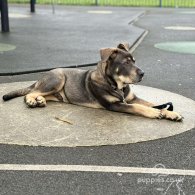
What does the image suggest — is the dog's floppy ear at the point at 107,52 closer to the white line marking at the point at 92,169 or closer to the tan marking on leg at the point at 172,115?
the tan marking on leg at the point at 172,115

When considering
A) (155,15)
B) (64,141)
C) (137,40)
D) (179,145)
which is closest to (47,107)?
(64,141)

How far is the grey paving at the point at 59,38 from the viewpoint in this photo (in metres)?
10.0

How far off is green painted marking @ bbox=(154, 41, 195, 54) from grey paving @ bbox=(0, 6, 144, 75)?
0.83 metres

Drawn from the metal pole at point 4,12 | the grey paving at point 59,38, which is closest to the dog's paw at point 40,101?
the grey paving at point 59,38

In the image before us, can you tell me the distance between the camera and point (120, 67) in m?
6.09

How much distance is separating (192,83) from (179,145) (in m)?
3.33

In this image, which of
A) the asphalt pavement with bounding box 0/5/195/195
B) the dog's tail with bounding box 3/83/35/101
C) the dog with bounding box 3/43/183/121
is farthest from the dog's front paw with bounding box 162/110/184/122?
the dog's tail with bounding box 3/83/35/101

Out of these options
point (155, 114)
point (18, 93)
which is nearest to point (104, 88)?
point (155, 114)

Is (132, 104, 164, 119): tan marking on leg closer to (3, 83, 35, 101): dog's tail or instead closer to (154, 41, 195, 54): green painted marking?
(3, 83, 35, 101): dog's tail

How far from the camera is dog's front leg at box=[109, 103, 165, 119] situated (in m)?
6.10

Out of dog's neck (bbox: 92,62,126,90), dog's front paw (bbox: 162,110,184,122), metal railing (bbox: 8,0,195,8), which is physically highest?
dog's neck (bbox: 92,62,126,90)

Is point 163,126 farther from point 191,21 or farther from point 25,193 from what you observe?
point 191,21

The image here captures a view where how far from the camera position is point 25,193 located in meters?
4.11

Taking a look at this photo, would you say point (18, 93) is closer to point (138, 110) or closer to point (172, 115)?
point (138, 110)
